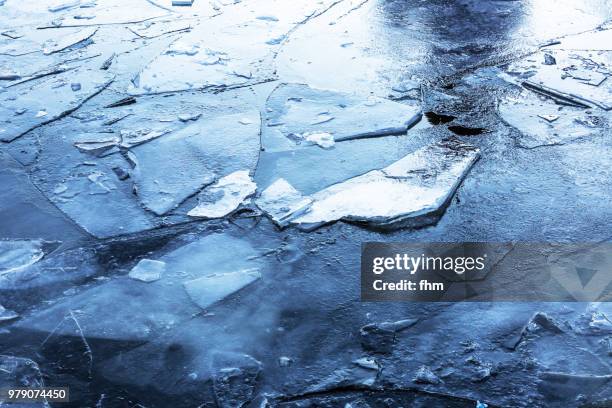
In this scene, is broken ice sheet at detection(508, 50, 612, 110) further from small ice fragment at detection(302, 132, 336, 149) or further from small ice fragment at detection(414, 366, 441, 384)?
small ice fragment at detection(414, 366, 441, 384)

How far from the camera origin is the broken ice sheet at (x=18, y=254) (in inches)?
104

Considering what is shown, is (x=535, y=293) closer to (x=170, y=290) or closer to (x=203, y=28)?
(x=170, y=290)

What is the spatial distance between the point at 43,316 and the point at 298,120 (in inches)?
72.0

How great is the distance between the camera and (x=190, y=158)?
3.30m

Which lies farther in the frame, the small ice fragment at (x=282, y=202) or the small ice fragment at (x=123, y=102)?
the small ice fragment at (x=123, y=102)

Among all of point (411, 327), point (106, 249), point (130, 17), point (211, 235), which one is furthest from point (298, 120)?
point (130, 17)

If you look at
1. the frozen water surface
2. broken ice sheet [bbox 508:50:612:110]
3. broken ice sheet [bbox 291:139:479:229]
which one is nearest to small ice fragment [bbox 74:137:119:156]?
the frozen water surface

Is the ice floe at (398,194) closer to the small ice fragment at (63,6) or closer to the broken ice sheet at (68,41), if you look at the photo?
the broken ice sheet at (68,41)

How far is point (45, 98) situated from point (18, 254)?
1672 mm

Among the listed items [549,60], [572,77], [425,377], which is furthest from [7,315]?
[549,60]

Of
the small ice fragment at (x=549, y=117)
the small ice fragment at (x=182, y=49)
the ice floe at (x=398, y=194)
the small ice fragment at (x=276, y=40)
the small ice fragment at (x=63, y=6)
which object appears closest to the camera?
the ice floe at (x=398, y=194)

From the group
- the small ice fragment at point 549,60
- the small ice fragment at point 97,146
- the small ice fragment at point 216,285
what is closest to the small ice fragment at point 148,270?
the small ice fragment at point 216,285

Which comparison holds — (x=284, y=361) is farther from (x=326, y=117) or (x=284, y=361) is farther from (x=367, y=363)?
(x=326, y=117)

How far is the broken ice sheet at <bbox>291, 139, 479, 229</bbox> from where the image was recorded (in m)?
2.79
